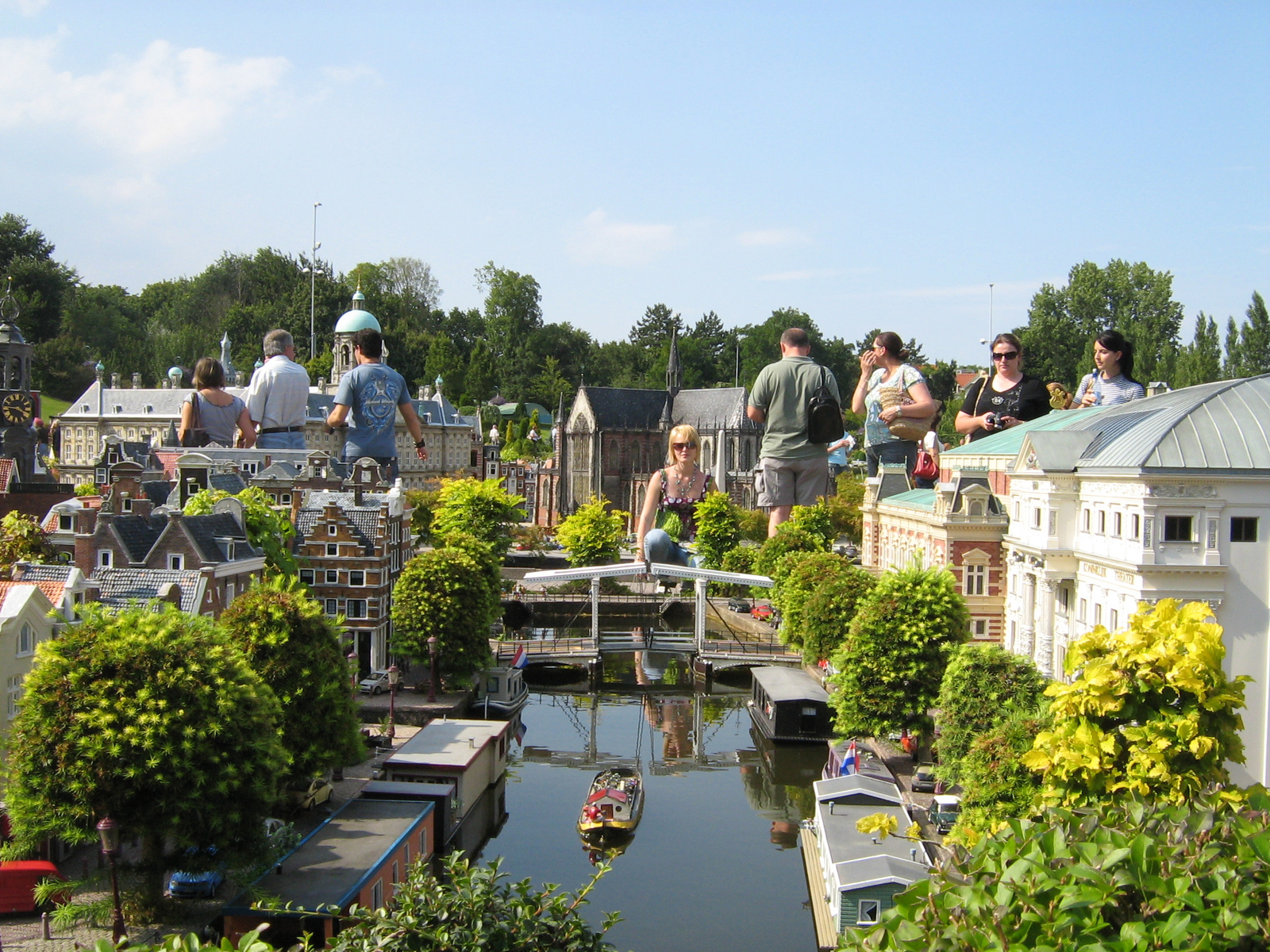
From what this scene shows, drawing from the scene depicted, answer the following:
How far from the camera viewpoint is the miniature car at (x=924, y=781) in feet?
137

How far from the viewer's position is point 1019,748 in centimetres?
3147

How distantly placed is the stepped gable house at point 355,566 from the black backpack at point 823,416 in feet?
82.9

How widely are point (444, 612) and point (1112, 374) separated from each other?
31.1m

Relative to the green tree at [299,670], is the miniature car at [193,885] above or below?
below

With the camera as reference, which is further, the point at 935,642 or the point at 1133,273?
the point at 1133,273

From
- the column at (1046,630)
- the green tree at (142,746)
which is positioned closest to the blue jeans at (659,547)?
the column at (1046,630)

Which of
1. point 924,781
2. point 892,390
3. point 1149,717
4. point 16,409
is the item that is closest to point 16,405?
point 16,409

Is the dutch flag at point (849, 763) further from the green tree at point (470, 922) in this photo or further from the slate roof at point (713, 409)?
the slate roof at point (713, 409)

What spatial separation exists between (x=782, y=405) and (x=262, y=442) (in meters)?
42.6

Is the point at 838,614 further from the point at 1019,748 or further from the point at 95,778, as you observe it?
the point at 95,778

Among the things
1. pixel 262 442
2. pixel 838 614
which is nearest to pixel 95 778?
pixel 838 614

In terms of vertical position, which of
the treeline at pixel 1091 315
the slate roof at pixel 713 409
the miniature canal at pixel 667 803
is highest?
the treeline at pixel 1091 315

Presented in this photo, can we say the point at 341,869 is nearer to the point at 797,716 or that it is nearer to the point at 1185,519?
the point at 1185,519

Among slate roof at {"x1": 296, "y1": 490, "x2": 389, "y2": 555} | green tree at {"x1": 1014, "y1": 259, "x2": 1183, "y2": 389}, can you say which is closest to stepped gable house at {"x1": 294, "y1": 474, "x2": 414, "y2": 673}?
slate roof at {"x1": 296, "y1": 490, "x2": 389, "y2": 555}
